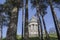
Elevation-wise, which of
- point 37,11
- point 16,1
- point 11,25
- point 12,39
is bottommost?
point 12,39

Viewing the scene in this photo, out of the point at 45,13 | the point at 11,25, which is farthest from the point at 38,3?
the point at 11,25

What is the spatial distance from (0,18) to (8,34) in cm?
2483

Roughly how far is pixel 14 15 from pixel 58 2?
12.3m

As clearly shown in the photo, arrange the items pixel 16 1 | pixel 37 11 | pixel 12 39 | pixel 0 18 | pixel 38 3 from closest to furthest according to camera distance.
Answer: pixel 12 39, pixel 16 1, pixel 38 3, pixel 37 11, pixel 0 18

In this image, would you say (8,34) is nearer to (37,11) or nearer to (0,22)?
(37,11)

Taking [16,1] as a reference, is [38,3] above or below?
above

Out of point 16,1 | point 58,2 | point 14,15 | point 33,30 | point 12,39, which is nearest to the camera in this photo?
point 12,39

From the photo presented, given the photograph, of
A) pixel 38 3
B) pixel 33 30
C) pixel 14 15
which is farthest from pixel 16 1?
pixel 33 30

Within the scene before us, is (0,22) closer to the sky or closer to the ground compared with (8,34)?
closer to the sky

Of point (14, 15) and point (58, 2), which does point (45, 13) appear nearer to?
point (58, 2)

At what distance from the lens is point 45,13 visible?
27203 millimetres

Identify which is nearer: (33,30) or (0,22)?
(0,22)

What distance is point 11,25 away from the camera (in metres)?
9.15

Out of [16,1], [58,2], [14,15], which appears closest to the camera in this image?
[14,15]
